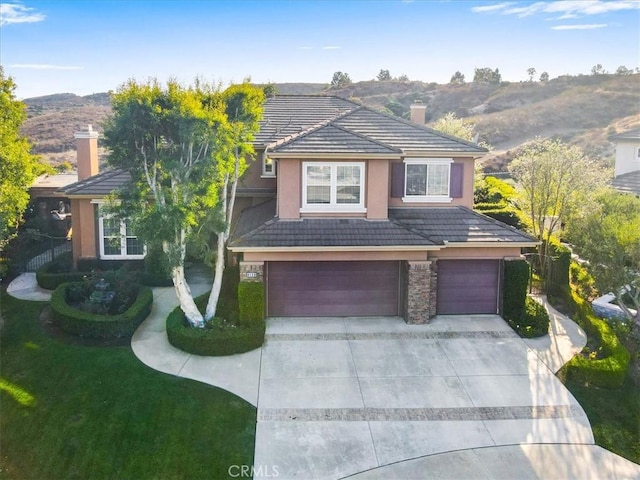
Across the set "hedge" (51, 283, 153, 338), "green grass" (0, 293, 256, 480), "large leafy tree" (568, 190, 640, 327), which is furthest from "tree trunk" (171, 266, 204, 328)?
"large leafy tree" (568, 190, 640, 327)

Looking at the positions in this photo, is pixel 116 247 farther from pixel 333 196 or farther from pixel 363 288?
pixel 363 288

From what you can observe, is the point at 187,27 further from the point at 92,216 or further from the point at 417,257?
the point at 417,257

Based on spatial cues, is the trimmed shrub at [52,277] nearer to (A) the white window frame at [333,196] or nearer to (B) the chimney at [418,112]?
(A) the white window frame at [333,196]

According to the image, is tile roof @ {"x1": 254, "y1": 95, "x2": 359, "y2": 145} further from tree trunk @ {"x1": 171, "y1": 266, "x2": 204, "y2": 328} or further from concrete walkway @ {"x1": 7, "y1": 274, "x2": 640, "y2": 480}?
concrete walkway @ {"x1": 7, "y1": 274, "x2": 640, "y2": 480}

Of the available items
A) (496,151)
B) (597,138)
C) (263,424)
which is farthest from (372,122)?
(597,138)

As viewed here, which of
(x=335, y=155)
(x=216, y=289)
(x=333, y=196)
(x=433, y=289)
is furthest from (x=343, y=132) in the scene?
(x=216, y=289)

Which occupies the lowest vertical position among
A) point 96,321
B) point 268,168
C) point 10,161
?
point 96,321
